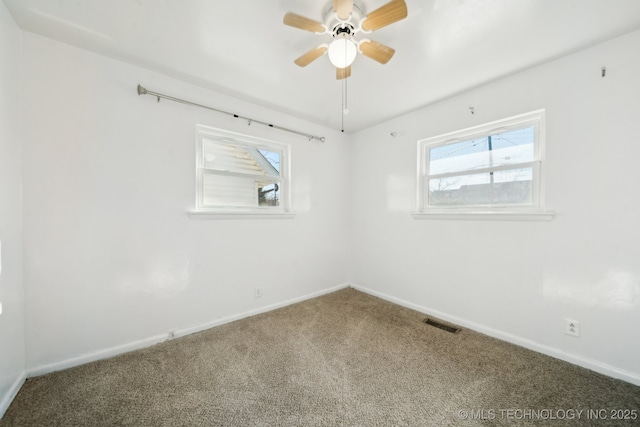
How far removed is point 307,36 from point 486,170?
2077 millimetres

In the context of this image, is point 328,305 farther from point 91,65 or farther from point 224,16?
point 91,65

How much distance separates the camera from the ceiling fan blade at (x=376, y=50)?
5.21 feet

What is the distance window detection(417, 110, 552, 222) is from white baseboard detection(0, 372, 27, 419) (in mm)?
3536

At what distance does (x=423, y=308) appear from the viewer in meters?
2.89

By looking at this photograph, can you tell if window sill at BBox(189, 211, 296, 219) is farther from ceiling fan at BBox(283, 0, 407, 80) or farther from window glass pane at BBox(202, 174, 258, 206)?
ceiling fan at BBox(283, 0, 407, 80)

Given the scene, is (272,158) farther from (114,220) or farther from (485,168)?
(485,168)

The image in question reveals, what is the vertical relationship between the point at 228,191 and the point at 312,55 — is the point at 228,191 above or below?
below

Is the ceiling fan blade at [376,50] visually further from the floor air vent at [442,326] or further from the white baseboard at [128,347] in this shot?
the white baseboard at [128,347]

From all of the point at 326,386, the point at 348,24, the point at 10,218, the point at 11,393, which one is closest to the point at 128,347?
the point at 11,393

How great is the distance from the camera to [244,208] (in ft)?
9.25

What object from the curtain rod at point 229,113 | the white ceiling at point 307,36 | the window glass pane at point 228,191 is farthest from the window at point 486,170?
the window glass pane at point 228,191

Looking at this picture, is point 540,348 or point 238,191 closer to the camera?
point 540,348

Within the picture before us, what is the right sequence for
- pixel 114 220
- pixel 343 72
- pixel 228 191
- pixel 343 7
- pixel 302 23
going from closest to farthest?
pixel 343 7 < pixel 302 23 < pixel 343 72 < pixel 114 220 < pixel 228 191

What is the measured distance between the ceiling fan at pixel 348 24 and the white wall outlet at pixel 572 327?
8.06 ft
